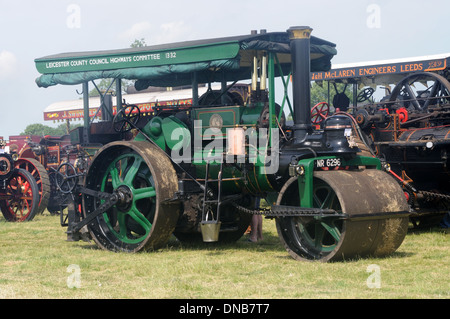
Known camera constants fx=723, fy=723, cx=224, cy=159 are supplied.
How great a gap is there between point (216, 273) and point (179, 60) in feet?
9.41

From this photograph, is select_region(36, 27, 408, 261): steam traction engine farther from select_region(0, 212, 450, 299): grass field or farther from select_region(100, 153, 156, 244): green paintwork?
select_region(0, 212, 450, 299): grass field

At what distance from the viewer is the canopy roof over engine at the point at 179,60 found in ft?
27.6

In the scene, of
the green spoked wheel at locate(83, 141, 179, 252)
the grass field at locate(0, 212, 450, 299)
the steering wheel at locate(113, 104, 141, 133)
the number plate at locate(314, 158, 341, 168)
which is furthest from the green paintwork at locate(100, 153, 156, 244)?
the number plate at locate(314, 158, 341, 168)

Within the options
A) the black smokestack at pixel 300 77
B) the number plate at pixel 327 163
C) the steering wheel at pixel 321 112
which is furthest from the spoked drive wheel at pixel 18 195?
the number plate at pixel 327 163

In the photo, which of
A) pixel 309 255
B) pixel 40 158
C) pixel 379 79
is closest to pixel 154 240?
pixel 309 255

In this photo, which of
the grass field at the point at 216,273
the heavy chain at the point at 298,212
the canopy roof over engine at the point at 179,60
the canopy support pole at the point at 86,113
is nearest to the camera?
the grass field at the point at 216,273

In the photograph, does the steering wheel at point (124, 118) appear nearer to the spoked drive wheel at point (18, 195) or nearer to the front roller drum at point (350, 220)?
the front roller drum at point (350, 220)

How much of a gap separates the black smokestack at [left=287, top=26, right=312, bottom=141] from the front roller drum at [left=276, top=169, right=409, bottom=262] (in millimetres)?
844

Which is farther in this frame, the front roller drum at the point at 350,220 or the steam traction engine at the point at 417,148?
the steam traction engine at the point at 417,148

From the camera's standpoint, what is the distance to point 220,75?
10.1 meters

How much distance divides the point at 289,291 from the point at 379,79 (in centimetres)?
1089

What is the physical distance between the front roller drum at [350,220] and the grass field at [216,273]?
0.15 metres

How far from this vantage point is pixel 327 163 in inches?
310

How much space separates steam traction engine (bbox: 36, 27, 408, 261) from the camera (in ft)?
25.0
